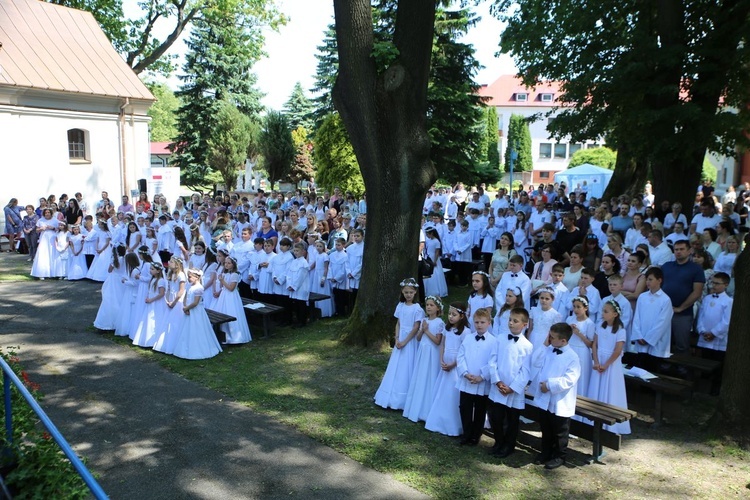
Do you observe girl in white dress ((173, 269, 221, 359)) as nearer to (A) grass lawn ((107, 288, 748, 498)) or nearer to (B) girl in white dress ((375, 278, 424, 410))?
(A) grass lawn ((107, 288, 748, 498))

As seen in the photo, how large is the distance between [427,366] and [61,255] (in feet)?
44.7

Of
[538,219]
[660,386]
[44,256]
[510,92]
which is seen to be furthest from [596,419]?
[510,92]

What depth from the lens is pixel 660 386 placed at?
7.97m

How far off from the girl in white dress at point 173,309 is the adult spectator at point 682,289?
798 centimetres

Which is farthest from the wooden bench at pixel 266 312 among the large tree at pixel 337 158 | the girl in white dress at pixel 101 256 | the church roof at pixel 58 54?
the church roof at pixel 58 54

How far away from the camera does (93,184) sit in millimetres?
28641

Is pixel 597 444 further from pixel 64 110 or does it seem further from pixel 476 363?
pixel 64 110

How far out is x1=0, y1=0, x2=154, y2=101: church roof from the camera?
25719mm

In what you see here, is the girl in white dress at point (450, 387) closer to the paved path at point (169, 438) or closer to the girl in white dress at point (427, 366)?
the girl in white dress at point (427, 366)

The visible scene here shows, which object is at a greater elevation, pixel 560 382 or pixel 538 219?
pixel 538 219

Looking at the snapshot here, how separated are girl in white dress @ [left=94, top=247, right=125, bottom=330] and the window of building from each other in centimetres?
1737

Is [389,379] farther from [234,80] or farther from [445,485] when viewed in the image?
[234,80]

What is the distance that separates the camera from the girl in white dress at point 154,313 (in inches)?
463

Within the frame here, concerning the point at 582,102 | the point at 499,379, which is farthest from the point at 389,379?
the point at 582,102
